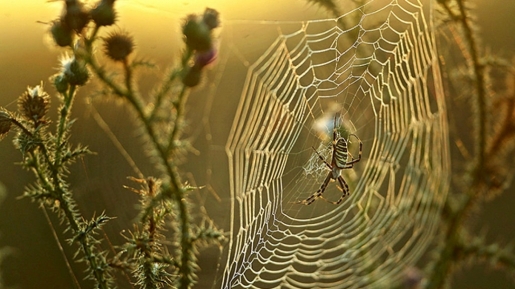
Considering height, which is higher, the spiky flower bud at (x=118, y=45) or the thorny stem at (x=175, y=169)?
the spiky flower bud at (x=118, y=45)

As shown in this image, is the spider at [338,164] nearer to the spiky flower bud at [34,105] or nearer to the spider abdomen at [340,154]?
the spider abdomen at [340,154]

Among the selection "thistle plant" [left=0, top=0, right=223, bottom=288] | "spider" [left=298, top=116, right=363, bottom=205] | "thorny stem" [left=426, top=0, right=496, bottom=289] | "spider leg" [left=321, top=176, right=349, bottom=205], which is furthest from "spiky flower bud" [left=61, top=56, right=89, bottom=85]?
"spider leg" [left=321, top=176, right=349, bottom=205]

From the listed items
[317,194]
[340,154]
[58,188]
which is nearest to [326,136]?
[340,154]

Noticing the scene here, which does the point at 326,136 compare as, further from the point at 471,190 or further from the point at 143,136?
the point at 471,190

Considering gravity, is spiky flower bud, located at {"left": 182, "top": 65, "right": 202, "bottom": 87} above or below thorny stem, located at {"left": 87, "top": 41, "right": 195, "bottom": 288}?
above

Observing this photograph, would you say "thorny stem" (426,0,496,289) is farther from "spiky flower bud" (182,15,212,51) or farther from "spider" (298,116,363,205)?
"spider" (298,116,363,205)

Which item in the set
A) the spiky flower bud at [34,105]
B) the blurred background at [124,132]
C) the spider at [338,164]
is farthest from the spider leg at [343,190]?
the spiky flower bud at [34,105]

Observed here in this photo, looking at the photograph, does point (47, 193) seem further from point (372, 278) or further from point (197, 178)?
point (197, 178)
